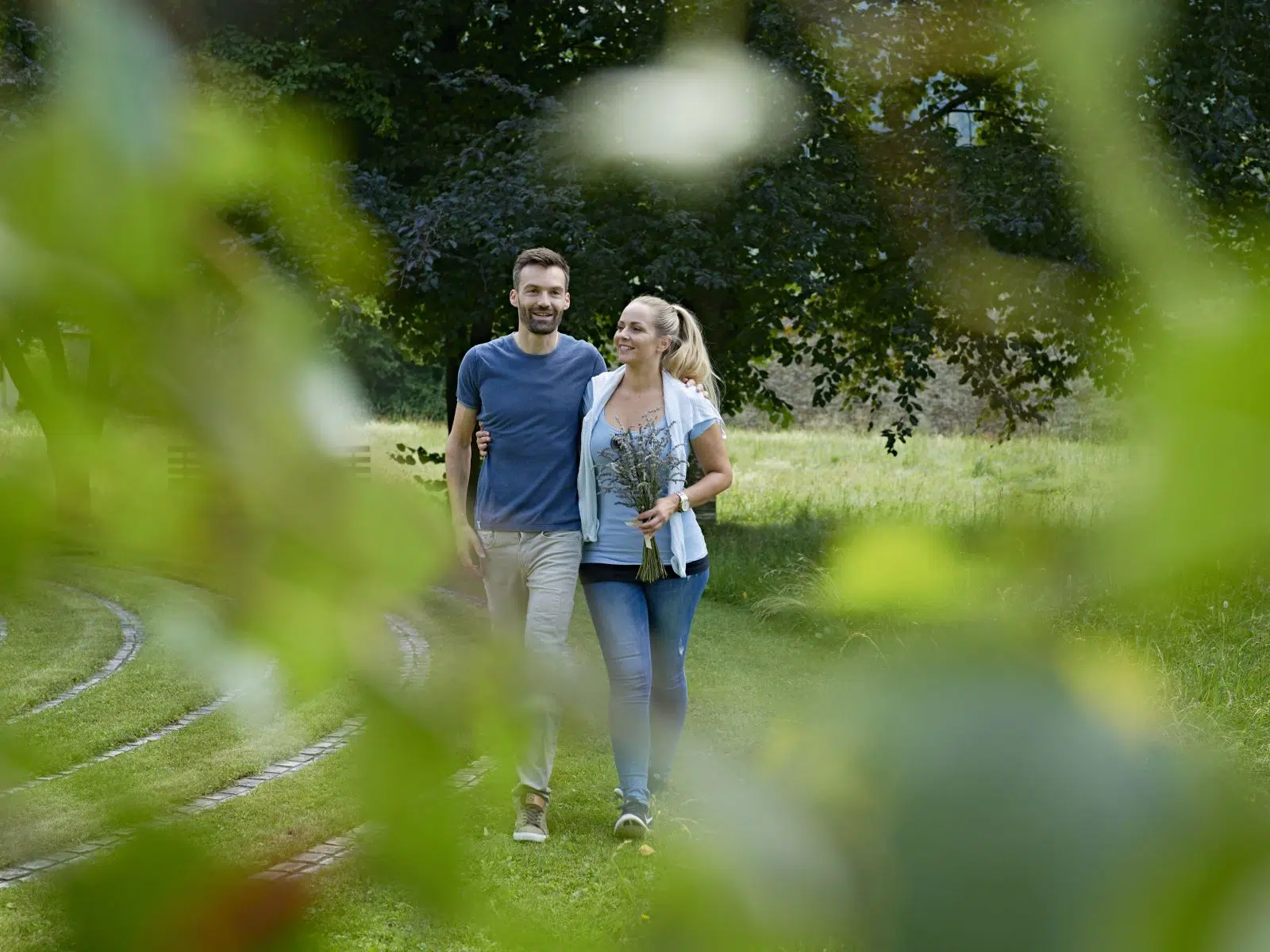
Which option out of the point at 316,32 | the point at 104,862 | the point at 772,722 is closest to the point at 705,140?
the point at 772,722

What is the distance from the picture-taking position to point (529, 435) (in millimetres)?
3082

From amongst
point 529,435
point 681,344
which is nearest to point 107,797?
point 529,435

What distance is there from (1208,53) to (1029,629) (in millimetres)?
549

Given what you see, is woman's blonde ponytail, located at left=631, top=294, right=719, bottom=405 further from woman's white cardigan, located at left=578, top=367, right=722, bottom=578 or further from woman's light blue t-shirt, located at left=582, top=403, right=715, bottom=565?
woman's light blue t-shirt, located at left=582, top=403, right=715, bottom=565

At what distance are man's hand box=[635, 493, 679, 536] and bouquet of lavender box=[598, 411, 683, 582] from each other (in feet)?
0.10

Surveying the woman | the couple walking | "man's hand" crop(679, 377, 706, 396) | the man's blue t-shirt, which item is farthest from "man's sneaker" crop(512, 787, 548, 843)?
"man's hand" crop(679, 377, 706, 396)

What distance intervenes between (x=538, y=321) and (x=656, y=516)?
1.94 ft

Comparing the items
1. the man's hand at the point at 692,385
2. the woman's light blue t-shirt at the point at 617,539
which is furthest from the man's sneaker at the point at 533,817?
the man's hand at the point at 692,385

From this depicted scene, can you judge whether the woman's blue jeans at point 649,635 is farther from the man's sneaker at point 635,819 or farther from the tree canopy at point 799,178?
the tree canopy at point 799,178

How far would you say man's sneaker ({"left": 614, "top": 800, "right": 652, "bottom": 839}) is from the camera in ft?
11.5

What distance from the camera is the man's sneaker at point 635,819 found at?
3.51 meters

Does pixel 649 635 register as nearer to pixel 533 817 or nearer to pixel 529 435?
pixel 533 817

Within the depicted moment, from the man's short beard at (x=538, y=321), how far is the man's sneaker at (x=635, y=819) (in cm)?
136

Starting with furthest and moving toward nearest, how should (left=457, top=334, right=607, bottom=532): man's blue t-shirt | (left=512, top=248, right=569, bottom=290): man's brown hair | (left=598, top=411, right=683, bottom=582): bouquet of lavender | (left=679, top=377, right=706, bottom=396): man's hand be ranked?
(left=679, top=377, right=706, bottom=396): man's hand, (left=512, top=248, right=569, bottom=290): man's brown hair, (left=598, top=411, right=683, bottom=582): bouquet of lavender, (left=457, top=334, right=607, bottom=532): man's blue t-shirt
